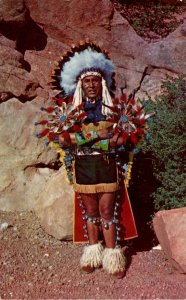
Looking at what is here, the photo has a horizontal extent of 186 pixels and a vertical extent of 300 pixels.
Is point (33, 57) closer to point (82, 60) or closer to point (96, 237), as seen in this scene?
point (82, 60)

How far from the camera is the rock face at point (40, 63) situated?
5211 mm

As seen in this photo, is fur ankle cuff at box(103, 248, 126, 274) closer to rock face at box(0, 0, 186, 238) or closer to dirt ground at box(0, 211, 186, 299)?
dirt ground at box(0, 211, 186, 299)

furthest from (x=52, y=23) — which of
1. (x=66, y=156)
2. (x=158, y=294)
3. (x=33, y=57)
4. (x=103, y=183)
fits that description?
(x=158, y=294)

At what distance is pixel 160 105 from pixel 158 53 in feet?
5.20

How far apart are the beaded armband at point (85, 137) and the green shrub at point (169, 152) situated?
955 millimetres

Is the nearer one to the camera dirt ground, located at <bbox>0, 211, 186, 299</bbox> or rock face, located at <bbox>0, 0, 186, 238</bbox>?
dirt ground, located at <bbox>0, 211, 186, 299</bbox>

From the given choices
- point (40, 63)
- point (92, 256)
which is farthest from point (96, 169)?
point (40, 63)

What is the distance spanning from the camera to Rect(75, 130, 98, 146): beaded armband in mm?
3742

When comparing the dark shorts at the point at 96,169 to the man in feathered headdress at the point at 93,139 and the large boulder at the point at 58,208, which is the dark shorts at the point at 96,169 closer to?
the man in feathered headdress at the point at 93,139

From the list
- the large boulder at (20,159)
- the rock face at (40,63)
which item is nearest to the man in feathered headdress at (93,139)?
the rock face at (40,63)

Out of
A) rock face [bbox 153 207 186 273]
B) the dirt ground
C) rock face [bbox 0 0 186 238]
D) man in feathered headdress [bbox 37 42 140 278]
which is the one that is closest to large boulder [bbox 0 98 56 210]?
rock face [bbox 0 0 186 238]

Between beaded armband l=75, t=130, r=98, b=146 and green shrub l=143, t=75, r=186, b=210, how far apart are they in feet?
3.13

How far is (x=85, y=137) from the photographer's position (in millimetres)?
3754

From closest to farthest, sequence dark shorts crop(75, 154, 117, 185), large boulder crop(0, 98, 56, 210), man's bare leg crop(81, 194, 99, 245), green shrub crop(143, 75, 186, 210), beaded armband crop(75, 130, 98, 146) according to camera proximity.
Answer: beaded armband crop(75, 130, 98, 146) → dark shorts crop(75, 154, 117, 185) → man's bare leg crop(81, 194, 99, 245) → green shrub crop(143, 75, 186, 210) → large boulder crop(0, 98, 56, 210)
